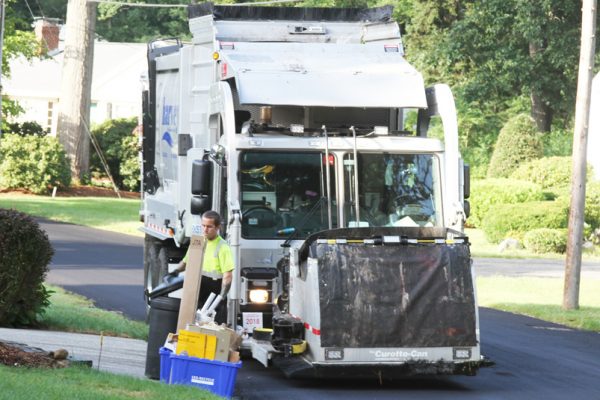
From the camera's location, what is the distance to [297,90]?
46.4 ft

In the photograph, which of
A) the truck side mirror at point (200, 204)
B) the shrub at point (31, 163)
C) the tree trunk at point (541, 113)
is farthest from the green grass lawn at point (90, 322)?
the tree trunk at point (541, 113)

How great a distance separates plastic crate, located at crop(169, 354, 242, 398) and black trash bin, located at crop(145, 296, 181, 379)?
107cm

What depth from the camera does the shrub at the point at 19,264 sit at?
14.9 meters

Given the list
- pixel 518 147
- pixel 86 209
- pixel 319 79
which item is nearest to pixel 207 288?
pixel 319 79

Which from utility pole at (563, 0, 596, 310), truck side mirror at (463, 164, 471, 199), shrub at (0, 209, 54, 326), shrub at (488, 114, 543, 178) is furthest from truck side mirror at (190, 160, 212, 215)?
shrub at (488, 114, 543, 178)

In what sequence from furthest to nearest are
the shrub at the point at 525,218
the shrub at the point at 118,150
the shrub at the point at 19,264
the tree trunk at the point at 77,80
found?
the shrub at the point at 118,150 → the tree trunk at the point at 77,80 → the shrub at the point at 525,218 → the shrub at the point at 19,264

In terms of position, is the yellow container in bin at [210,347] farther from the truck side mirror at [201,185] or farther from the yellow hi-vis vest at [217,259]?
the truck side mirror at [201,185]

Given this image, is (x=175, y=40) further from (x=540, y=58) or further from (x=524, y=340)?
(x=540, y=58)

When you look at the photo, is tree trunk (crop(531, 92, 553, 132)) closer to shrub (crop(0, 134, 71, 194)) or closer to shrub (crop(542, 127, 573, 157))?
shrub (crop(542, 127, 573, 157))

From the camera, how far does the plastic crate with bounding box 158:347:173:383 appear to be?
11547 mm

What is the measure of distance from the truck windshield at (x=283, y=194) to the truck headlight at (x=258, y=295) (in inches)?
24.0

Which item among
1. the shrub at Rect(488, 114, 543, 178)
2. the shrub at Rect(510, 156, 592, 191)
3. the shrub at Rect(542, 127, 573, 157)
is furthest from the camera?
the shrub at Rect(542, 127, 573, 157)

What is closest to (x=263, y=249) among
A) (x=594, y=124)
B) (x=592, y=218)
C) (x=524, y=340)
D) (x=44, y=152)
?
(x=524, y=340)

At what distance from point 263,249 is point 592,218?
2255cm
